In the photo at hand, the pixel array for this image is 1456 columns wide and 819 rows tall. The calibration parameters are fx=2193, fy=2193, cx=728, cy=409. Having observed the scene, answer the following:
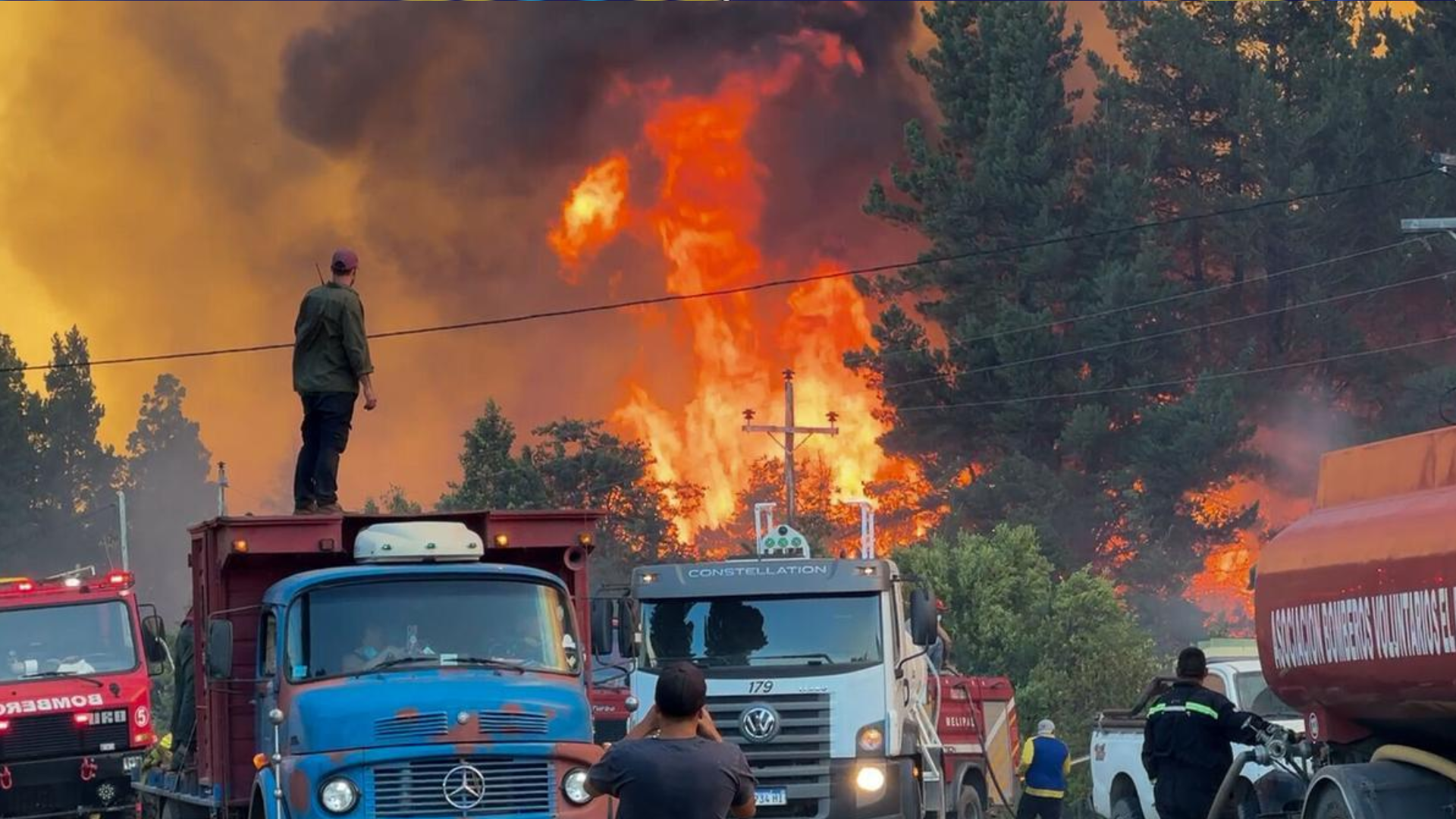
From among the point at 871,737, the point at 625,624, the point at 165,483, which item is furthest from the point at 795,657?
the point at 165,483

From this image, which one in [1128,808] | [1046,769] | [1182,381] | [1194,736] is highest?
[1182,381]

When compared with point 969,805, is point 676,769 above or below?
above

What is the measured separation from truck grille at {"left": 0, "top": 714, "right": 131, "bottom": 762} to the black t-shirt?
51.1 ft

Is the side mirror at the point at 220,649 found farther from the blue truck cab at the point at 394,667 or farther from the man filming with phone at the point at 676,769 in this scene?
the man filming with phone at the point at 676,769

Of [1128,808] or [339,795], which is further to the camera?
[1128,808]

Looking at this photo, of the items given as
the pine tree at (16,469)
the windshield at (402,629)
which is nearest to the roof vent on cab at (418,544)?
the windshield at (402,629)

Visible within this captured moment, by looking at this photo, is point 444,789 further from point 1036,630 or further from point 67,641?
point 1036,630

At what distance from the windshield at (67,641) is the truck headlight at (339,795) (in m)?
10.9

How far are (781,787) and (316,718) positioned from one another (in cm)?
630

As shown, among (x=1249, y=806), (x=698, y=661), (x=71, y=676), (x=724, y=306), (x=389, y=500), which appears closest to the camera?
(x=1249, y=806)

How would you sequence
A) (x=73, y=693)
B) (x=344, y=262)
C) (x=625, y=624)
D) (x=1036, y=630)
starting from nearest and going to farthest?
(x=344, y=262) → (x=625, y=624) → (x=73, y=693) → (x=1036, y=630)

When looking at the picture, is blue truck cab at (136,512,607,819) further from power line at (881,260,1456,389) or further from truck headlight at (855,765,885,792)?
power line at (881,260,1456,389)

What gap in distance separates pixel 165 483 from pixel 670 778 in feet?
437

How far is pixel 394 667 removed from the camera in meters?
13.8
